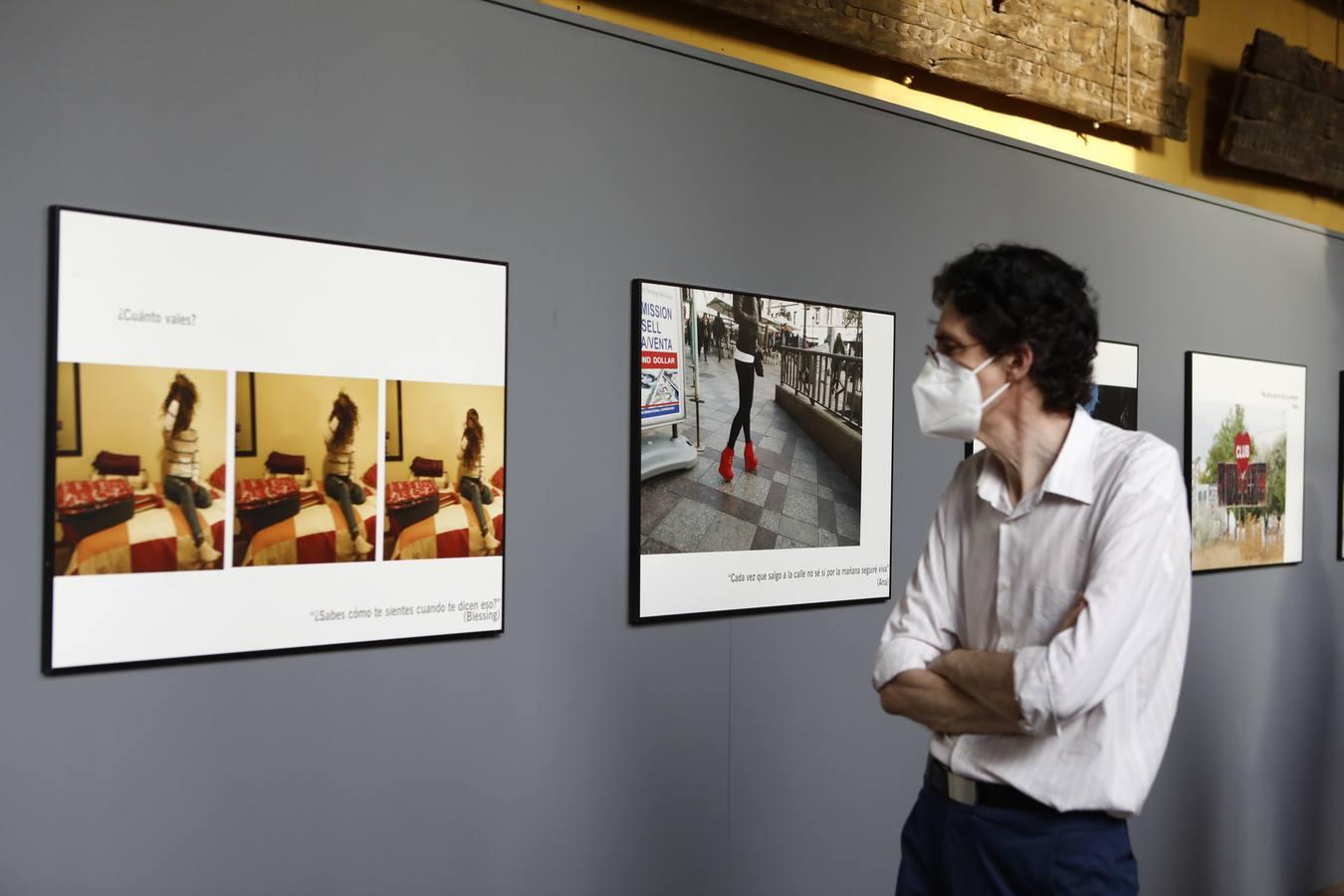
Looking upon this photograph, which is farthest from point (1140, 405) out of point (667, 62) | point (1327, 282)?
point (667, 62)

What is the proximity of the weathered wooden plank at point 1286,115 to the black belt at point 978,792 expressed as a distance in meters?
4.18

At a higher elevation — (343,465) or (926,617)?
(343,465)

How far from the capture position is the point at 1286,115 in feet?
16.5

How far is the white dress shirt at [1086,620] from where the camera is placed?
1.67 m

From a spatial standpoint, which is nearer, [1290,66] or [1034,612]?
[1034,612]

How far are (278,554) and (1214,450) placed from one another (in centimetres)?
397

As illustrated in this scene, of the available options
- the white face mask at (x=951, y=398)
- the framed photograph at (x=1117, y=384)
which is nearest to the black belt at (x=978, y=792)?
the white face mask at (x=951, y=398)

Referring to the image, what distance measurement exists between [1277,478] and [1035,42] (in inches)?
92.6

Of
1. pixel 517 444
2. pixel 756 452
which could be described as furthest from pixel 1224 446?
pixel 517 444

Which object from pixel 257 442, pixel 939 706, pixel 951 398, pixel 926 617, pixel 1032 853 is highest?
pixel 951 398

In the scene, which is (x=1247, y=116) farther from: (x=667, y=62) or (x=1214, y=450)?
(x=667, y=62)

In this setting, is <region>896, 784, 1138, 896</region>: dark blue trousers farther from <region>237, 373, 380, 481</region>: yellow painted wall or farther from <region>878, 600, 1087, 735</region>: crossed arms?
<region>237, 373, 380, 481</region>: yellow painted wall

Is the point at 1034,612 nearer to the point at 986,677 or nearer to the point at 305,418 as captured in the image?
the point at 986,677

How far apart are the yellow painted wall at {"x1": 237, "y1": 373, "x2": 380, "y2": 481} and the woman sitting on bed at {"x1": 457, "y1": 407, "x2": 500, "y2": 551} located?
0.22 metres
